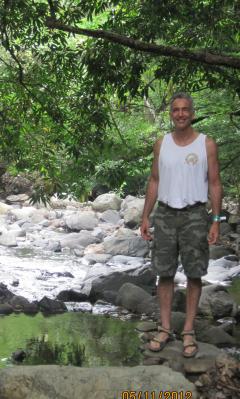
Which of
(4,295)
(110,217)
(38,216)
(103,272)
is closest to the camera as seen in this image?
(4,295)

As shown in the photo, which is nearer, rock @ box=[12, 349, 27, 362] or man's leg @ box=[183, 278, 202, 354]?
man's leg @ box=[183, 278, 202, 354]

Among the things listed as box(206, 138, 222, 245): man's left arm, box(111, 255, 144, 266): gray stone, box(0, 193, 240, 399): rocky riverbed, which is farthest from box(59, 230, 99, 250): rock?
box(206, 138, 222, 245): man's left arm

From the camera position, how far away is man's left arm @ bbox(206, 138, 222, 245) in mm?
3584

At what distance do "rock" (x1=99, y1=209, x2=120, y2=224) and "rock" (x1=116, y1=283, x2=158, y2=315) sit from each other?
11098mm

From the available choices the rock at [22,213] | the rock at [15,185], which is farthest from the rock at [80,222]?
the rock at [15,185]

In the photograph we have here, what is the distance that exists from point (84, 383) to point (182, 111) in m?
1.76

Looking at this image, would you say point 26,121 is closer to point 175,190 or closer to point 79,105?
point 79,105

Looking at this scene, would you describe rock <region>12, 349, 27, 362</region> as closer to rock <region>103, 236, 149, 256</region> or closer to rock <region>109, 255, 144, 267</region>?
rock <region>109, 255, 144, 267</region>

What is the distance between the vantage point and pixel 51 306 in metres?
6.32

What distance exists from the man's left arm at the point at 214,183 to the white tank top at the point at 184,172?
3 cm

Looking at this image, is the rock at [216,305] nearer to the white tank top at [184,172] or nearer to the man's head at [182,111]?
the white tank top at [184,172]

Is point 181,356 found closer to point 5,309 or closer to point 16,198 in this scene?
point 5,309

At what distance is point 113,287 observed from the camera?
7547 millimetres

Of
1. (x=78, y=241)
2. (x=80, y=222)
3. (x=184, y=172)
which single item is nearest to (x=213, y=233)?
(x=184, y=172)
